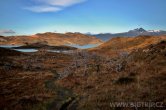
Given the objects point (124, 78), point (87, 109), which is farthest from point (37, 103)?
point (124, 78)

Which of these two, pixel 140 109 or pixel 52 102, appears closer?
pixel 140 109

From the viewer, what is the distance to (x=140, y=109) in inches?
606

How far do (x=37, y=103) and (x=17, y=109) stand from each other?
8.78ft

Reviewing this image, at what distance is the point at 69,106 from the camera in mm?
19438

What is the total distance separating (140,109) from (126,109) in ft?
3.05

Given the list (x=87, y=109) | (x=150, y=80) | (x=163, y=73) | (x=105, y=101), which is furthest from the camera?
(x=163, y=73)

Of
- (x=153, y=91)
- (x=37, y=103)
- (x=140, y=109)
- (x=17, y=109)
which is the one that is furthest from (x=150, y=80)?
(x=17, y=109)

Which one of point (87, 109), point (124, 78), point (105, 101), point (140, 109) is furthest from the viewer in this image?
point (124, 78)

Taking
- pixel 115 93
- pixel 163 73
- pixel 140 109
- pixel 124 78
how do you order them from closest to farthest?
pixel 140 109 → pixel 115 93 → pixel 163 73 → pixel 124 78

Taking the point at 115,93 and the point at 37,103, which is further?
the point at 37,103

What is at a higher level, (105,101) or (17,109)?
(105,101)

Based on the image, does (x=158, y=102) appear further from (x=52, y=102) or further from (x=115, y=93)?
(x=52, y=102)

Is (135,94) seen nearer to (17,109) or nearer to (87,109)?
(87,109)

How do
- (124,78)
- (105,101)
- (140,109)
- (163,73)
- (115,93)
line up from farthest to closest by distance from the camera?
(124,78) → (163,73) → (115,93) → (105,101) → (140,109)
